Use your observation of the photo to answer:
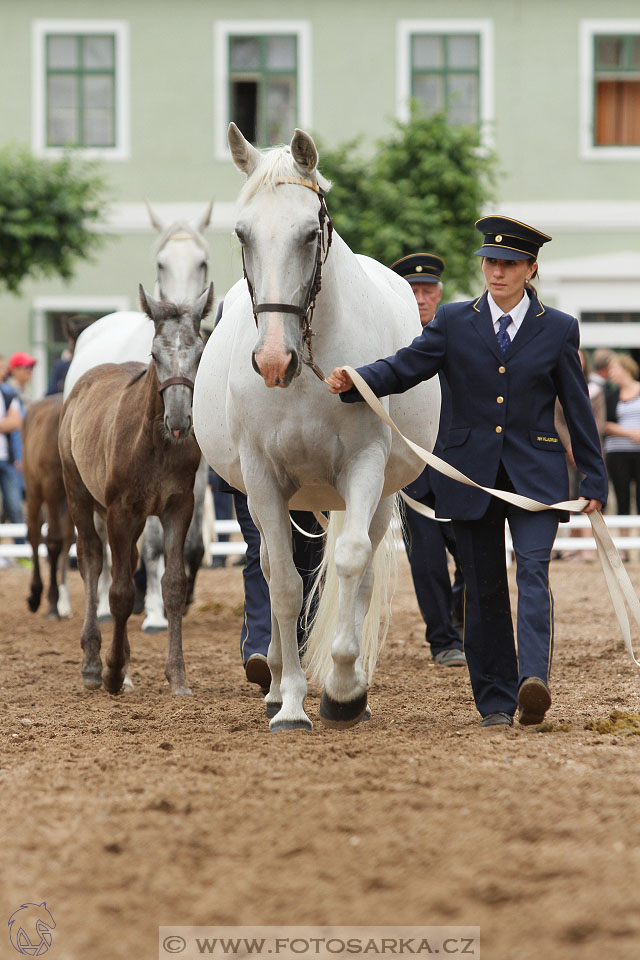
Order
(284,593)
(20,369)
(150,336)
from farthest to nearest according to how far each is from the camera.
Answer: (20,369)
(150,336)
(284,593)

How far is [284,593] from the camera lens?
550 cm

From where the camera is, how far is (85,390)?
813 cm

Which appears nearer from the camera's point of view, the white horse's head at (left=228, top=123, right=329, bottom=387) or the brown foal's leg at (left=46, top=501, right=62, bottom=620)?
the white horse's head at (left=228, top=123, right=329, bottom=387)

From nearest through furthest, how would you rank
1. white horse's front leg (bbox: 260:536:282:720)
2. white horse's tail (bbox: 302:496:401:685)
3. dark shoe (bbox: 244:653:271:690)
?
white horse's front leg (bbox: 260:536:282:720) < white horse's tail (bbox: 302:496:401:685) < dark shoe (bbox: 244:653:271:690)

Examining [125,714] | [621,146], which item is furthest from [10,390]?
[621,146]

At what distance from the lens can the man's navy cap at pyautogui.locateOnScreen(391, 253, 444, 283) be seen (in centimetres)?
866

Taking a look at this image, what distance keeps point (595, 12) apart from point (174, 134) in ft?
25.4

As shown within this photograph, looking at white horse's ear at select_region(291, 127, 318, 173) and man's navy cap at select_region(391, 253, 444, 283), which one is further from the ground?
white horse's ear at select_region(291, 127, 318, 173)

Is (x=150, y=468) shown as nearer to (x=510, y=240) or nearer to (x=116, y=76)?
(x=510, y=240)

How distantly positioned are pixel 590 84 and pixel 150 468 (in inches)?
728

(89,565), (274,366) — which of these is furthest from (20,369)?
(274,366)

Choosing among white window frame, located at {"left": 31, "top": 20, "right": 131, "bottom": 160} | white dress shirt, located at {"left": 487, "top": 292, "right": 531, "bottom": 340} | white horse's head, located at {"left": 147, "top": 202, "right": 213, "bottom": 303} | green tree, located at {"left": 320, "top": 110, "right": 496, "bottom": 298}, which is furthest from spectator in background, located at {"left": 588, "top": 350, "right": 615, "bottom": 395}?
white window frame, located at {"left": 31, "top": 20, "right": 131, "bottom": 160}

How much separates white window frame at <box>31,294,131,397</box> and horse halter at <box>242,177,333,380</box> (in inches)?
720

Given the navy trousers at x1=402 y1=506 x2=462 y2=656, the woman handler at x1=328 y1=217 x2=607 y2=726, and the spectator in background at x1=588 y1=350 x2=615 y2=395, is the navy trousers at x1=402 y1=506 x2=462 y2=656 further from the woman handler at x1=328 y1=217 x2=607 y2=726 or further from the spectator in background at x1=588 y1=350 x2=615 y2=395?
the spectator in background at x1=588 y1=350 x2=615 y2=395
